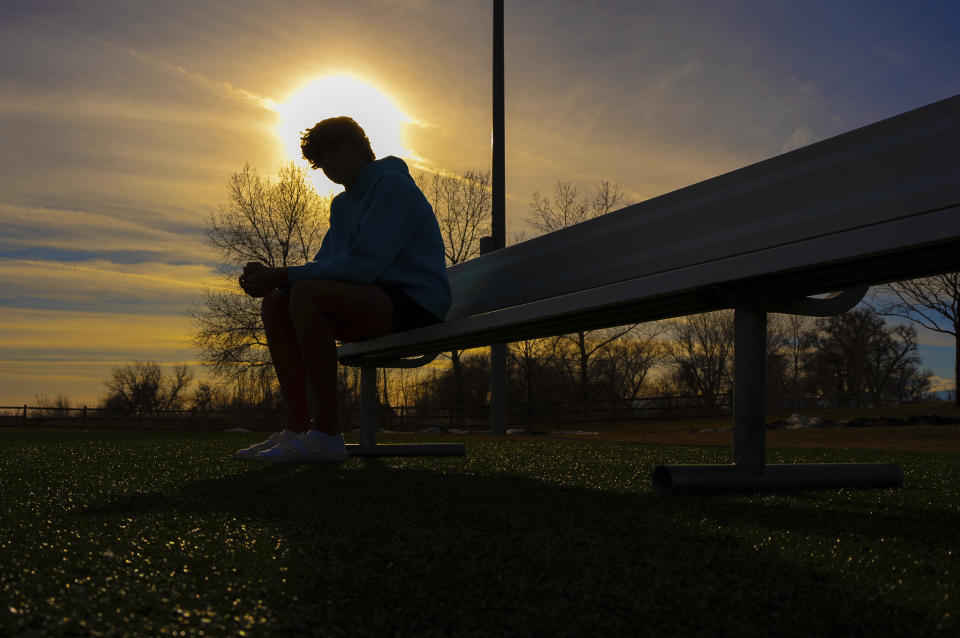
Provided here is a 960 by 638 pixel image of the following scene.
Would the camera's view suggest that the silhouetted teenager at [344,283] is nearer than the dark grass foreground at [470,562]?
No

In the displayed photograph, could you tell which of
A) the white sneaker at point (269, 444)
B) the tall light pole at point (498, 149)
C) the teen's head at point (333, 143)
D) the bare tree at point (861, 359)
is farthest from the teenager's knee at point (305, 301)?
the bare tree at point (861, 359)

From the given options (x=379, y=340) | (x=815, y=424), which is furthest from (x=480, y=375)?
(x=379, y=340)

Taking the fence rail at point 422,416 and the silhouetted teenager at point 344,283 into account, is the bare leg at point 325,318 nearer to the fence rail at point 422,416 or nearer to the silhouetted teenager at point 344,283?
the silhouetted teenager at point 344,283

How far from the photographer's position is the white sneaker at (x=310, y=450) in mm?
3643

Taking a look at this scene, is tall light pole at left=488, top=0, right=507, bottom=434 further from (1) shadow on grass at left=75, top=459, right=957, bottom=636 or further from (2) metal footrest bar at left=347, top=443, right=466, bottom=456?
(1) shadow on grass at left=75, top=459, right=957, bottom=636

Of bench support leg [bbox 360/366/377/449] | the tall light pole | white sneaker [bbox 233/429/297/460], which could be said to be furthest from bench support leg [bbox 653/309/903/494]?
the tall light pole

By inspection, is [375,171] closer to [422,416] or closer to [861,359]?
[422,416]

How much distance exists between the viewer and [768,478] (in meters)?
2.81

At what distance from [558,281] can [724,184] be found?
112cm

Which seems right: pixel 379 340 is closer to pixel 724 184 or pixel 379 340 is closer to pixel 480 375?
pixel 724 184

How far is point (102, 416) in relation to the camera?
1262 inches

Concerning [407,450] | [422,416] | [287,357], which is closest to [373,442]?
[407,450]

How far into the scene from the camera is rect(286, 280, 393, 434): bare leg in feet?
11.9

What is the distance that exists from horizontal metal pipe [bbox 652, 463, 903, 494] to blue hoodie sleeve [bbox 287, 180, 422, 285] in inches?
66.9
